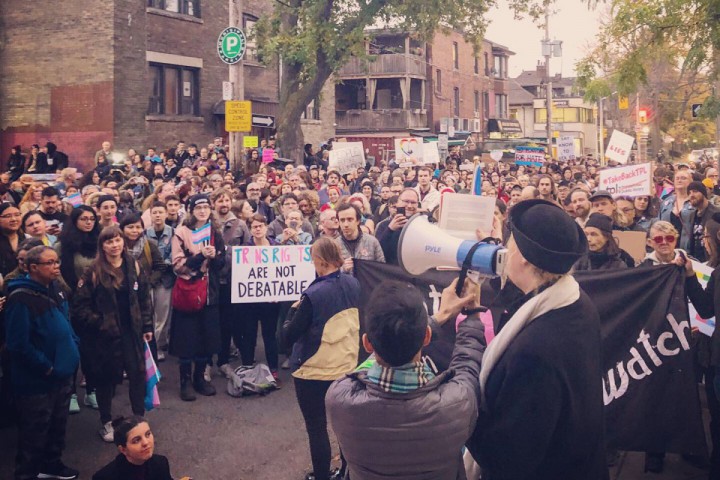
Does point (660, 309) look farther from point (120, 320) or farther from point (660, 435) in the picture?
point (120, 320)

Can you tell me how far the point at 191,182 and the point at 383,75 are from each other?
116 feet

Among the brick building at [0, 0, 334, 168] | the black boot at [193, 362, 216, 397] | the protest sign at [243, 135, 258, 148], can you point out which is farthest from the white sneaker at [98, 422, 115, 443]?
the brick building at [0, 0, 334, 168]

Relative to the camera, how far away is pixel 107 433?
20.6ft

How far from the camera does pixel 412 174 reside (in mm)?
16719

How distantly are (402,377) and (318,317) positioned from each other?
2416 mm

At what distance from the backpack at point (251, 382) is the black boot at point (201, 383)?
186 millimetres

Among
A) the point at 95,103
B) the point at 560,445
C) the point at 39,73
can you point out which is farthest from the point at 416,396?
the point at 39,73

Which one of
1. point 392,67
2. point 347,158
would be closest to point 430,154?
point 347,158

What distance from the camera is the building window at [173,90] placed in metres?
23.9

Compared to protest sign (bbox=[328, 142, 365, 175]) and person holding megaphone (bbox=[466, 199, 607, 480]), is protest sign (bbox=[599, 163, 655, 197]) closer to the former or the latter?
person holding megaphone (bbox=[466, 199, 607, 480])

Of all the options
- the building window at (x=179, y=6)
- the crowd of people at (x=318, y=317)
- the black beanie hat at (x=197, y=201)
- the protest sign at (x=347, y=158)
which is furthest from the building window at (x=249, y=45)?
the black beanie hat at (x=197, y=201)

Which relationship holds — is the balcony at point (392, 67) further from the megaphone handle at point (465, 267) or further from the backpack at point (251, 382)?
the megaphone handle at point (465, 267)

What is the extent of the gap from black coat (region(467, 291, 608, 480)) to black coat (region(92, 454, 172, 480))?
2.34m

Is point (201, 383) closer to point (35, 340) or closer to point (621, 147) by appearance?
point (35, 340)
